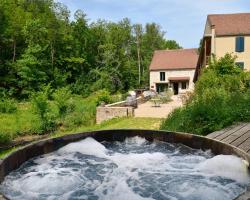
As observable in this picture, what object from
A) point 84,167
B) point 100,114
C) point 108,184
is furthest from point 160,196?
point 100,114

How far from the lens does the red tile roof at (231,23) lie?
2304cm

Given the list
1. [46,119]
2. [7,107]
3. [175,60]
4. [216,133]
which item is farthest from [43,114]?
[175,60]

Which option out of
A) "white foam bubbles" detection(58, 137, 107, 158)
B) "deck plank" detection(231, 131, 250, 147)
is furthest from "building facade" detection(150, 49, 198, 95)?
"white foam bubbles" detection(58, 137, 107, 158)

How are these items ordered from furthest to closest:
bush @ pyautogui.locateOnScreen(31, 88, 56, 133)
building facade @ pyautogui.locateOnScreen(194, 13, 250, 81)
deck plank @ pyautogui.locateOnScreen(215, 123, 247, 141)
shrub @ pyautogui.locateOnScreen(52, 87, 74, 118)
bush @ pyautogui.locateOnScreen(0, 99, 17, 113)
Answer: building facade @ pyautogui.locateOnScreen(194, 13, 250, 81), bush @ pyautogui.locateOnScreen(0, 99, 17, 113), shrub @ pyautogui.locateOnScreen(52, 87, 74, 118), bush @ pyautogui.locateOnScreen(31, 88, 56, 133), deck plank @ pyautogui.locateOnScreen(215, 123, 247, 141)

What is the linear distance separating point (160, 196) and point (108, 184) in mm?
686

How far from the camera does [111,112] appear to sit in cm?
1670

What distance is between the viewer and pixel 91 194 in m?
3.44

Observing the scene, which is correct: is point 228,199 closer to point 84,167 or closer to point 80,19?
point 84,167

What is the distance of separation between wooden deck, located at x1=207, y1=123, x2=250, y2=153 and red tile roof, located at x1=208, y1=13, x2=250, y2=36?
17875mm

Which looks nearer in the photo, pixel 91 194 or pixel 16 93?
pixel 91 194

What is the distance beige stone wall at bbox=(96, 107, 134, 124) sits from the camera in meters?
16.3

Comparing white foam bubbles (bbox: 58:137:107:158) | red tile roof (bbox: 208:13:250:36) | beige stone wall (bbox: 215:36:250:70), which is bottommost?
white foam bubbles (bbox: 58:137:107:158)

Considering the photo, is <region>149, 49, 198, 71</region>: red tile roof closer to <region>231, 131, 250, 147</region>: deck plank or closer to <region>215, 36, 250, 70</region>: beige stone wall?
<region>215, 36, 250, 70</region>: beige stone wall


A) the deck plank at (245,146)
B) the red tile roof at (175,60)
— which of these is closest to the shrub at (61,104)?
the deck plank at (245,146)
